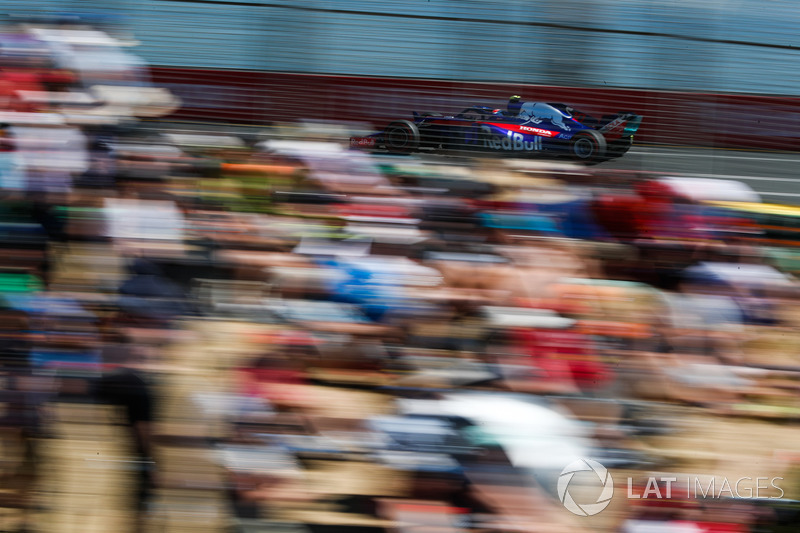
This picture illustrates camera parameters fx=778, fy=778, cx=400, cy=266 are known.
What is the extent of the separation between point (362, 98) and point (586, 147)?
0.68 m

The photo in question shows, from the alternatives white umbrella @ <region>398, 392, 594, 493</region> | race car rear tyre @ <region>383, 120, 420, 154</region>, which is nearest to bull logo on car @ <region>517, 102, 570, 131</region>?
race car rear tyre @ <region>383, 120, 420, 154</region>

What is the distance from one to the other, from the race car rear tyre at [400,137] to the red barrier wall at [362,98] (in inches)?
1.1

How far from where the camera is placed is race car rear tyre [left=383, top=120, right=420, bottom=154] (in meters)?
2.32

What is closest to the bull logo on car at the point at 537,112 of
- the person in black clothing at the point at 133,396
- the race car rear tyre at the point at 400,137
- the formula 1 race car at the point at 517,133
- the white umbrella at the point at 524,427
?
the formula 1 race car at the point at 517,133

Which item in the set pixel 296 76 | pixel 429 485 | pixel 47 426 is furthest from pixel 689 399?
pixel 47 426

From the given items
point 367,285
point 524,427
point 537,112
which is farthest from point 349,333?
point 537,112

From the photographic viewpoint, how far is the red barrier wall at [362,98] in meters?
2.33

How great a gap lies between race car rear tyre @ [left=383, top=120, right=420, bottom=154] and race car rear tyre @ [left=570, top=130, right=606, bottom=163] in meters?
0.47

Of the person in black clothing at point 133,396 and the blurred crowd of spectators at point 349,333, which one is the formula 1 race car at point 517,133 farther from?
the person in black clothing at point 133,396

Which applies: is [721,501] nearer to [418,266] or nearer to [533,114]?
[418,266]

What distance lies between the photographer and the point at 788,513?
226cm

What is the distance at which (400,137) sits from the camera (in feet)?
7.74

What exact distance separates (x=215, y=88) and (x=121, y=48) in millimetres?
295

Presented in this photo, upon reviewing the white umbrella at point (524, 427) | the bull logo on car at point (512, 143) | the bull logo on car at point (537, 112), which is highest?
the bull logo on car at point (537, 112)
